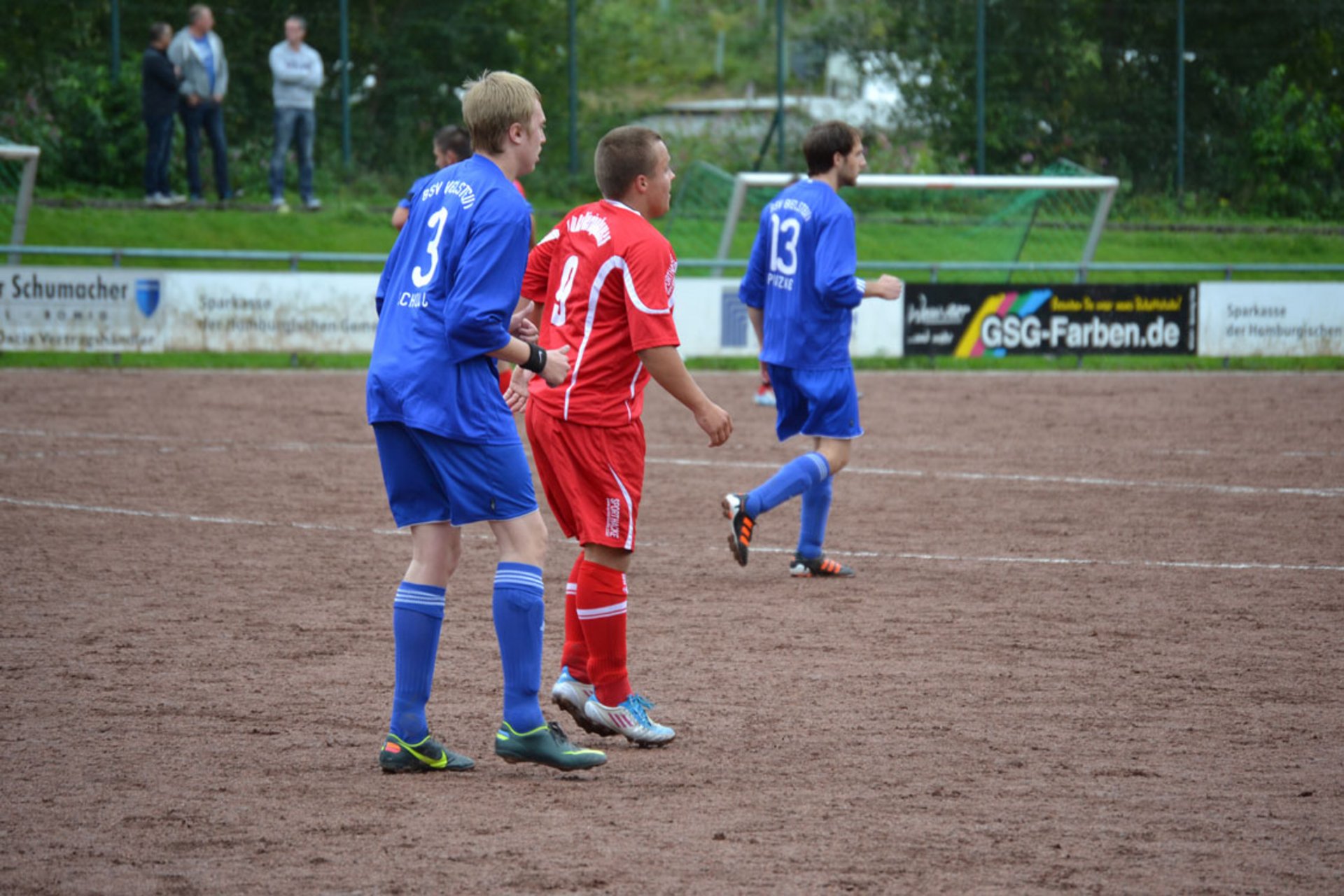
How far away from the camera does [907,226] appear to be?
81.3 feet

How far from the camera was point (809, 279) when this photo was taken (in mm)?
8055

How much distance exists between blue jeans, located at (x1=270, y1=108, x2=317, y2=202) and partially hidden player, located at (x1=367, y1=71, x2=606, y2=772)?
1805 cm

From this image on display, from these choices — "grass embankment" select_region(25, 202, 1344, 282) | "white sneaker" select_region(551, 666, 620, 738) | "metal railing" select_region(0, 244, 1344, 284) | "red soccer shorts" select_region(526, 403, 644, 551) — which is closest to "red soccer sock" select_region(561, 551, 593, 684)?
"white sneaker" select_region(551, 666, 620, 738)

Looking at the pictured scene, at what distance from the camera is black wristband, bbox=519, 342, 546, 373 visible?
182 inches

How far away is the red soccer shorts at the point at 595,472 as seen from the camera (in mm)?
5090

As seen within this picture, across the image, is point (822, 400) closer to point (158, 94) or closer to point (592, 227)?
point (592, 227)

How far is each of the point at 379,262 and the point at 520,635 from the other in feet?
51.3

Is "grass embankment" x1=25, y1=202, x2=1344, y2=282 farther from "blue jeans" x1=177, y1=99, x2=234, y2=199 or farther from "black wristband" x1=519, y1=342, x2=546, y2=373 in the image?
"black wristband" x1=519, y1=342, x2=546, y2=373

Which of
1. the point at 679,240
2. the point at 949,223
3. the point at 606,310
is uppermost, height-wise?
the point at 949,223

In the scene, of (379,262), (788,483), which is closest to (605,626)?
(788,483)

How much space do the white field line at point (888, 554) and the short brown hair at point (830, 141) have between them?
2.08 metres

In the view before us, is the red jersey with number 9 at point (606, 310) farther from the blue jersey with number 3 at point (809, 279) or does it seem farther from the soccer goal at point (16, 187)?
the soccer goal at point (16, 187)

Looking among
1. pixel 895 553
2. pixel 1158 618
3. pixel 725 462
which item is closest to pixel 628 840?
pixel 1158 618

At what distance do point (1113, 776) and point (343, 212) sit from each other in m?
20.5
